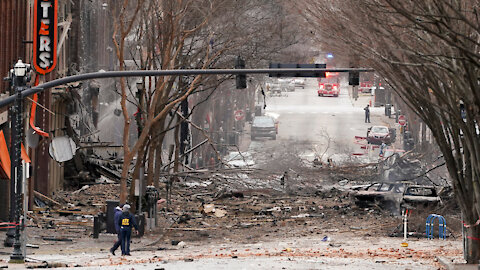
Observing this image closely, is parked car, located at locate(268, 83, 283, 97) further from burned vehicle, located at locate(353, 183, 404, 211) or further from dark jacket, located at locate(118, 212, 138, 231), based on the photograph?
dark jacket, located at locate(118, 212, 138, 231)

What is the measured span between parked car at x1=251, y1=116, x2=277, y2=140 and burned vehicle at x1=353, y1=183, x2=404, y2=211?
3802 centimetres

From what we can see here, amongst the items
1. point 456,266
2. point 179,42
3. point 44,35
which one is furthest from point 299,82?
point 456,266

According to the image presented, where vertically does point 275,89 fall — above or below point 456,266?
above

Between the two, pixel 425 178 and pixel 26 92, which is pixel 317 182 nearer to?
pixel 425 178

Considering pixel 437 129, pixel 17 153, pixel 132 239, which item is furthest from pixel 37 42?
pixel 437 129

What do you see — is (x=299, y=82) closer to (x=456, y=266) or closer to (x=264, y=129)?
(x=264, y=129)

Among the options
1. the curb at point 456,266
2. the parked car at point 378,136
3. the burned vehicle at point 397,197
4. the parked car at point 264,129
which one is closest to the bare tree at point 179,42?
the burned vehicle at point 397,197

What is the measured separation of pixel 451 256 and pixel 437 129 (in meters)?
3.70

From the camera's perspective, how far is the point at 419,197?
3406cm

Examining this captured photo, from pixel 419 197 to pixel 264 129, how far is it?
41.2 meters

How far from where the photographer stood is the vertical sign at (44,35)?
3247 cm

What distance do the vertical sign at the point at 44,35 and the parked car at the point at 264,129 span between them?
1689 inches

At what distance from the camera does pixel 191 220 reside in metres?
36.0

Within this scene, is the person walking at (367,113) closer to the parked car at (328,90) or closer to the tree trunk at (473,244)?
the parked car at (328,90)
